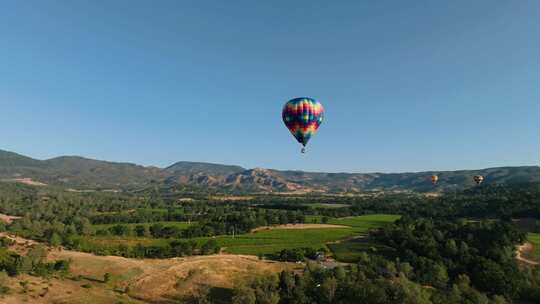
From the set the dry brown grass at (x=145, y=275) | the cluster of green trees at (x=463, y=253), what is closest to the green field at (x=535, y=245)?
the cluster of green trees at (x=463, y=253)

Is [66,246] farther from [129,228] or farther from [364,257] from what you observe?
[364,257]

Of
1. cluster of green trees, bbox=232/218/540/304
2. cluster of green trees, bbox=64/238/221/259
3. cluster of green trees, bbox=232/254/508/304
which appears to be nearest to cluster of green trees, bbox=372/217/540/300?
cluster of green trees, bbox=232/218/540/304

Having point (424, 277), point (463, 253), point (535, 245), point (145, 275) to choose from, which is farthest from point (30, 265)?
point (535, 245)

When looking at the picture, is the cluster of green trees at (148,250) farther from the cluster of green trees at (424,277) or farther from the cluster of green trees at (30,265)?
the cluster of green trees at (424,277)

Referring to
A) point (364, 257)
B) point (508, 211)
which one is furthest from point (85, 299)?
point (508, 211)

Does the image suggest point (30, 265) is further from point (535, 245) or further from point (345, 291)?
point (535, 245)

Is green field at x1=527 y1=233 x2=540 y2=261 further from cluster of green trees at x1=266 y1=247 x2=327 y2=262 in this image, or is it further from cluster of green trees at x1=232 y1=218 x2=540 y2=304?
cluster of green trees at x1=266 y1=247 x2=327 y2=262
